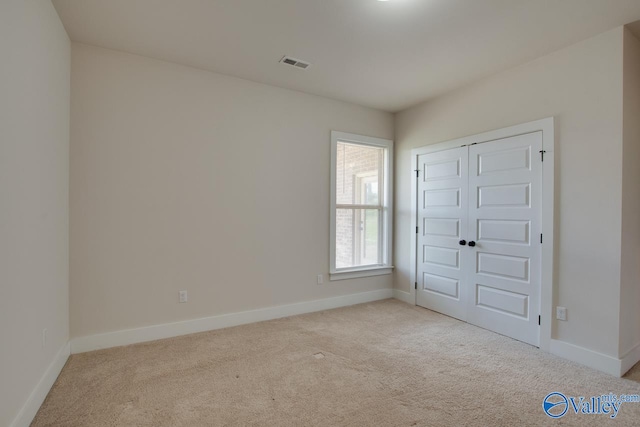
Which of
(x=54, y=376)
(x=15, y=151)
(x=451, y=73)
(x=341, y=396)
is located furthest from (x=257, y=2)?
(x=54, y=376)

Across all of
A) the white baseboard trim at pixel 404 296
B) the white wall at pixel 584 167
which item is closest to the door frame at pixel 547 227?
the white wall at pixel 584 167

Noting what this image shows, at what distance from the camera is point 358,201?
4426 mm

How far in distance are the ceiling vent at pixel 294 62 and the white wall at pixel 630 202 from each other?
2.74 meters

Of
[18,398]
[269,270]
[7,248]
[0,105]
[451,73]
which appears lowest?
[18,398]

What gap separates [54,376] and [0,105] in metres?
1.94

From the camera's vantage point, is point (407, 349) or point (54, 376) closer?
point (54, 376)

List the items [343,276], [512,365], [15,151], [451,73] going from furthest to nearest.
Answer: [343,276] < [451,73] < [512,365] < [15,151]

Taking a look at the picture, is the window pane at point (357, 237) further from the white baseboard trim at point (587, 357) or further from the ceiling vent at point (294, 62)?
the white baseboard trim at point (587, 357)

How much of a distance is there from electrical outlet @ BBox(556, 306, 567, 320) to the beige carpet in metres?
0.38

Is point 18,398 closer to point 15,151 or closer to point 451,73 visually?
point 15,151

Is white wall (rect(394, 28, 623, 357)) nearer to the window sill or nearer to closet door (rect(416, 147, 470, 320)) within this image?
closet door (rect(416, 147, 470, 320))

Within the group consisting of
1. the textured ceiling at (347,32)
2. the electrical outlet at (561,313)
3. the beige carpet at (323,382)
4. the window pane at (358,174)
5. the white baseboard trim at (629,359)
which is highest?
the textured ceiling at (347,32)

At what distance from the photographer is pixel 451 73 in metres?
3.28

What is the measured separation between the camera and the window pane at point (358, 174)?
427cm
